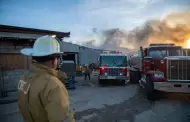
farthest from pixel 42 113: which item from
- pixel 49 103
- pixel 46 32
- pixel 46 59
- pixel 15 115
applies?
pixel 46 32

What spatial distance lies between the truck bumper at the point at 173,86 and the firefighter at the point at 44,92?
766 centimetres

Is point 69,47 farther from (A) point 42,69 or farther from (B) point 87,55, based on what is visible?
(A) point 42,69

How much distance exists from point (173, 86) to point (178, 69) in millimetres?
881

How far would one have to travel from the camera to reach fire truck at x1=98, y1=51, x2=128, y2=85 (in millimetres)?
14539

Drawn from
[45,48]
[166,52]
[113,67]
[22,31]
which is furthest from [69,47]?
[45,48]

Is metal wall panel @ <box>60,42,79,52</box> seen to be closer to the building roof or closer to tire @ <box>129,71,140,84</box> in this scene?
the building roof

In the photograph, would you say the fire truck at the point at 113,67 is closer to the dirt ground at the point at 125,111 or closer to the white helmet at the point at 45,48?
the dirt ground at the point at 125,111

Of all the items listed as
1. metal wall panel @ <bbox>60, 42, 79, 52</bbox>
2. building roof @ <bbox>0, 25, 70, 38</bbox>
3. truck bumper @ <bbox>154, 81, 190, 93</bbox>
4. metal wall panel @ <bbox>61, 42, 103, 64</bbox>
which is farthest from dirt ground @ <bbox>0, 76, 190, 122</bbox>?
metal wall panel @ <bbox>61, 42, 103, 64</bbox>

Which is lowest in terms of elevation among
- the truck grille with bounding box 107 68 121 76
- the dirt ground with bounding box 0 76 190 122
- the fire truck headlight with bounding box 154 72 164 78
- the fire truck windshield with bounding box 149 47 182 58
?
the dirt ground with bounding box 0 76 190 122

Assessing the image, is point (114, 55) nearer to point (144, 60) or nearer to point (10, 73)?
point (144, 60)

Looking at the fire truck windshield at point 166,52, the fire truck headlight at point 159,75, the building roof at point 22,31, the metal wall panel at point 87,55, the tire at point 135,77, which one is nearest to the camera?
the fire truck headlight at point 159,75

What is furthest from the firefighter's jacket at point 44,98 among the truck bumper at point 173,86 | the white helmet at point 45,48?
the truck bumper at point 173,86

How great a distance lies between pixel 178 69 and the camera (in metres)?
9.08

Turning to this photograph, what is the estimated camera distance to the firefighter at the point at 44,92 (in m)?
1.68
